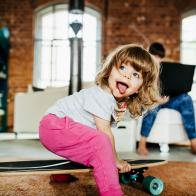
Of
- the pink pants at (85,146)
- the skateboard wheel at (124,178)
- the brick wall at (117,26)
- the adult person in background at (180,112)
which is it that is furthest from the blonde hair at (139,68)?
the brick wall at (117,26)

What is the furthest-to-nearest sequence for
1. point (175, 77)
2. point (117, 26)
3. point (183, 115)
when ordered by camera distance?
1. point (117, 26)
2. point (183, 115)
3. point (175, 77)

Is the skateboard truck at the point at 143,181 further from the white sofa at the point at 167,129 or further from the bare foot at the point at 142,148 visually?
the white sofa at the point at 167,129

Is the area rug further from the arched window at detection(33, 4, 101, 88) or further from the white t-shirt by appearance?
the arched window at detection(33, 4, 101, 88)

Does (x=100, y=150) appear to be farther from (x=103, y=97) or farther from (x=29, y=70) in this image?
(x=29, y=70)

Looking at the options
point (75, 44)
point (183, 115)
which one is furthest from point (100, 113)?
point (75, 44)

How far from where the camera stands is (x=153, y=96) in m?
1.52

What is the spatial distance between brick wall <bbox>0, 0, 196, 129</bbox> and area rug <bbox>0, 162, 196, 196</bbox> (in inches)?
162

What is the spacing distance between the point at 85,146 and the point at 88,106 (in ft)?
0.50

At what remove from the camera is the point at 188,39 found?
596 cm

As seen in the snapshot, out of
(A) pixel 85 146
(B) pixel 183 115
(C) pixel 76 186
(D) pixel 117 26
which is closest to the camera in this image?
(A) pixel 85 146

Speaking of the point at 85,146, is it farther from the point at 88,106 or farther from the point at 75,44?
the point at 75,44

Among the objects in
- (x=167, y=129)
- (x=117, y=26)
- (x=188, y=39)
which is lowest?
(x=167, y=129)

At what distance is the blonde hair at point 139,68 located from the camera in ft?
4.57

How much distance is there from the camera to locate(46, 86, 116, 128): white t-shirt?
54.0 inches
